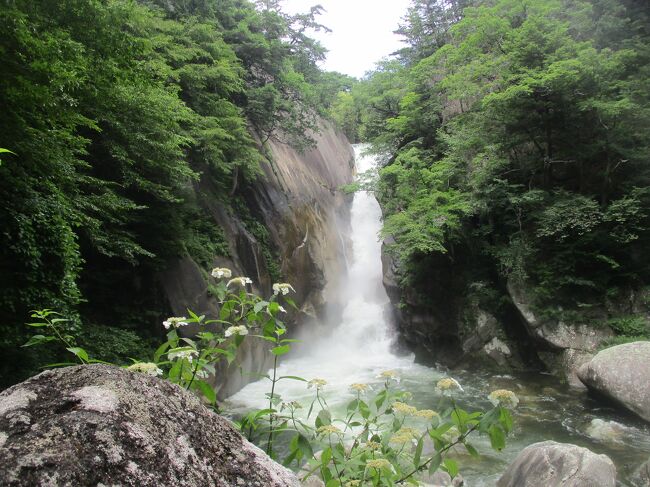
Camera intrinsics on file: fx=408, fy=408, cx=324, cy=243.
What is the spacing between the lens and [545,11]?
42.0ft

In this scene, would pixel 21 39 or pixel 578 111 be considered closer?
pixel 21 39

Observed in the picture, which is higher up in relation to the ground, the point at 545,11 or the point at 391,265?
the point at 545,11

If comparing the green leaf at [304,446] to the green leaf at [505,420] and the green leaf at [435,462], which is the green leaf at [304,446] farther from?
the green leaf at [505,420]

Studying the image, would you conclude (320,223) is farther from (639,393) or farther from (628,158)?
(639,393)

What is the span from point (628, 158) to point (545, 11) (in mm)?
5434

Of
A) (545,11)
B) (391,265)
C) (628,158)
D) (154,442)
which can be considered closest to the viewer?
(154,442)

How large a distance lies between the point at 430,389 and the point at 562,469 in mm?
6436

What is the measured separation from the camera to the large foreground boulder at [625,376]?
26.3 ft

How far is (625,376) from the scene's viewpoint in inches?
327

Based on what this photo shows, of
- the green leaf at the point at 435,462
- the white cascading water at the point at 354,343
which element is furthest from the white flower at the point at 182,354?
the white cascading water at the point at 354,343

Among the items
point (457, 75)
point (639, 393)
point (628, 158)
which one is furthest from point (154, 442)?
point (457, 75)

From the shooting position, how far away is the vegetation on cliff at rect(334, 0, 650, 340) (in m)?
10.9

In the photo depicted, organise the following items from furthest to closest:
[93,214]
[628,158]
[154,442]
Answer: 1. [628,158]
2. [93,214]
3. [154,442]

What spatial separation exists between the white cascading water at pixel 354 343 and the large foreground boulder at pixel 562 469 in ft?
12.6
